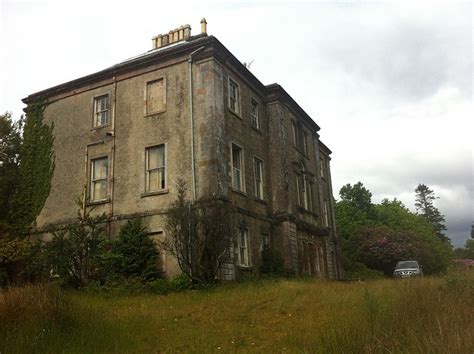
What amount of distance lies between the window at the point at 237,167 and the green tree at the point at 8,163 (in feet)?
34.4

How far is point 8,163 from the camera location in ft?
76.4

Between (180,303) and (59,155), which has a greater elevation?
(59,155)

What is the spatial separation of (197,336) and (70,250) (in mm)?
9213

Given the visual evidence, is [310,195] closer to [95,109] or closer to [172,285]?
[95,109]

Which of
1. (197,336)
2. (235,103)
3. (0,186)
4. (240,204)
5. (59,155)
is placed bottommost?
(197,336)

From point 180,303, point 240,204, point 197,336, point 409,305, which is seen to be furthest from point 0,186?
point 409,305

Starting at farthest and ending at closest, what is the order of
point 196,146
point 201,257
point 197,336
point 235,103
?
point 235,103, point 196,146, point 201,257, point 197,336

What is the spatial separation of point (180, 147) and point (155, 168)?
5.00 ft

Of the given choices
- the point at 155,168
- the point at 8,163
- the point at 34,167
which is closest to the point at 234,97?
the point at 155,168

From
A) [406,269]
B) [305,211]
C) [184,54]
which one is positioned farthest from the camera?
[406,269]

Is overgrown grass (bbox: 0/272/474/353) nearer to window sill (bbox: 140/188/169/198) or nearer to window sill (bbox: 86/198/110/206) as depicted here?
window sill (bbox: 140/188/169/198)

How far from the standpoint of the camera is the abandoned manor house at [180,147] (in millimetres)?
19828

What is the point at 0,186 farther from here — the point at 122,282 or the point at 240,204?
the point at 240,204

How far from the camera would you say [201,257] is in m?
16.6
